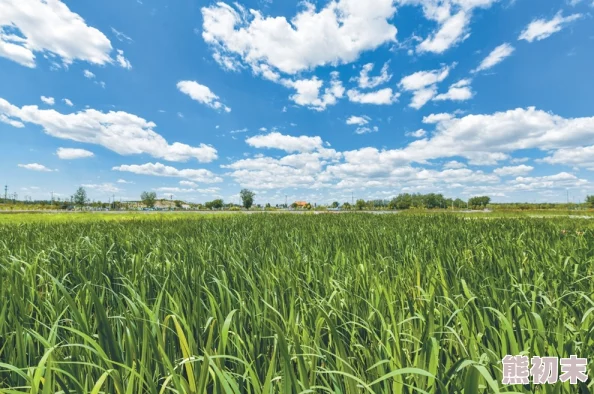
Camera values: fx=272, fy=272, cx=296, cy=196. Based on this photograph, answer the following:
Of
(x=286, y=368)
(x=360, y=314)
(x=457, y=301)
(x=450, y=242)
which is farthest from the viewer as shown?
(x=450, y=242)

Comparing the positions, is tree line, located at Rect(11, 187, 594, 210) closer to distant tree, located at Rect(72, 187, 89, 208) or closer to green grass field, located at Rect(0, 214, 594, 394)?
distant tree, located at Rect(72, 187, 89, 208)

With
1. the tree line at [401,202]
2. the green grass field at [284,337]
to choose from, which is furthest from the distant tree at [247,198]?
the green grass field at [284,337]

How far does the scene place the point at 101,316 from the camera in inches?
49.9

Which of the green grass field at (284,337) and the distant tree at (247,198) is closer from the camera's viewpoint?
the green grass field at (284,337)

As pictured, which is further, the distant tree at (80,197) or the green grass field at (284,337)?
the distant tree at (80,197)

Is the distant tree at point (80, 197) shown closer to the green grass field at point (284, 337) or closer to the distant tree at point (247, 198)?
the distant tree at point (247, 198)

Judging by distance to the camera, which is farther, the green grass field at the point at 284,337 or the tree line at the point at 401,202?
the tree line at the point at 401,202

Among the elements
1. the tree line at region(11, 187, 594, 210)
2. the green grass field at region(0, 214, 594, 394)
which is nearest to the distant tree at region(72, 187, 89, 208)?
the tree line at region(11, 187, 594, 210)

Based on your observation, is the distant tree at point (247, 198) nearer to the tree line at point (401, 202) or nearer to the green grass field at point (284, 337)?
the tree line at point (401, 202)

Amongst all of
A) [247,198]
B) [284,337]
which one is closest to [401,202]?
[247,198]

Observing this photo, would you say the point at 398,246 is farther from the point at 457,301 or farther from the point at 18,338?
the point at 18,338

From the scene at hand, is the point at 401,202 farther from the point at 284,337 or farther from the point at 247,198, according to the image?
the point at 284,337

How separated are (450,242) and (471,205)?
113 metres

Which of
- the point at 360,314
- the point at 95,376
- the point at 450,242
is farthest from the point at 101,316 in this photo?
the point at 450,242
